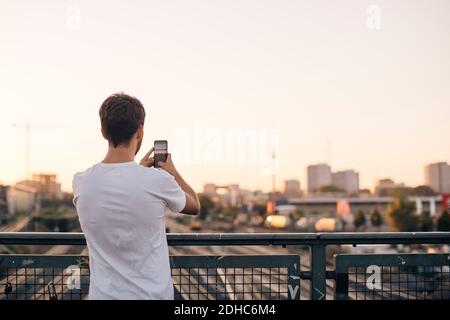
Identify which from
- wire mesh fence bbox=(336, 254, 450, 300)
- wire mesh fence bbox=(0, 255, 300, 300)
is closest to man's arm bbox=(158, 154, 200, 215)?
wire mesh fence bbox=(0, 255, 300, 300)

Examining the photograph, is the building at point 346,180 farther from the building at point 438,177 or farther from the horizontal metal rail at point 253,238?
the horizontal metal rail at point 253,238


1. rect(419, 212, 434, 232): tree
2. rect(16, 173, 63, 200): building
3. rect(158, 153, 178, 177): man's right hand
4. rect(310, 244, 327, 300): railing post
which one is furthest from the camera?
rect(16, 173, 63, 200): building

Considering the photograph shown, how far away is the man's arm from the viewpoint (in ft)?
8.63

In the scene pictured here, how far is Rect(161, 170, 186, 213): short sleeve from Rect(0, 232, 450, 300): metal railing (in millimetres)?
1346

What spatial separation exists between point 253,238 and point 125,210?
164 centimetres

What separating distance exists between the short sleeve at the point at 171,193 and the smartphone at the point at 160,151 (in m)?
0.24

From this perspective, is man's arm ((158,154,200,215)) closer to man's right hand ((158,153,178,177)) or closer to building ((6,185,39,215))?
man's right hand ((158,153,178,177))

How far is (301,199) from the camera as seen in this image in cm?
14550

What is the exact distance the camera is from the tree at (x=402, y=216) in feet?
237

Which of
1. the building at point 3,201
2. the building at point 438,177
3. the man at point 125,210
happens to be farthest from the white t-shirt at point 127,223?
the building at point 438,177
